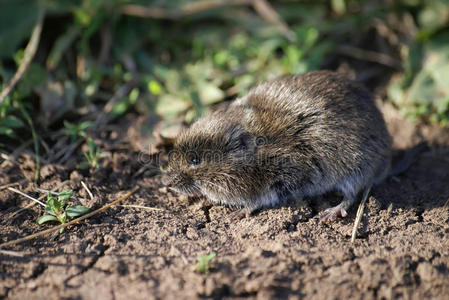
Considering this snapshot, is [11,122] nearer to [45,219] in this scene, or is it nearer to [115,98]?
[115,98]

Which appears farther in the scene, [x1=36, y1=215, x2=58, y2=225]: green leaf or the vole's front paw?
the vole's front paw

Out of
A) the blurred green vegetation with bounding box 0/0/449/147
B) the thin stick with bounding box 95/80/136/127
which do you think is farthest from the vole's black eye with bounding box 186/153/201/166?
the thin stick with bounding box 95/80/136/127

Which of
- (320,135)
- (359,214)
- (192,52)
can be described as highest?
(192,52)

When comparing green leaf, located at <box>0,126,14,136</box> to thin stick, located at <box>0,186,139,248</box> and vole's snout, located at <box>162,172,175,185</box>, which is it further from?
vole's snout, located at <box>162,172,175,185</box>

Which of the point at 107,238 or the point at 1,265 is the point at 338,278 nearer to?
the point at 107,238

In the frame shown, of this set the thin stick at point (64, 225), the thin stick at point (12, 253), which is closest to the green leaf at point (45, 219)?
the thin stick at point (64, 225)

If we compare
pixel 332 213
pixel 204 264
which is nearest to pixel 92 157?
pixel 204 264
